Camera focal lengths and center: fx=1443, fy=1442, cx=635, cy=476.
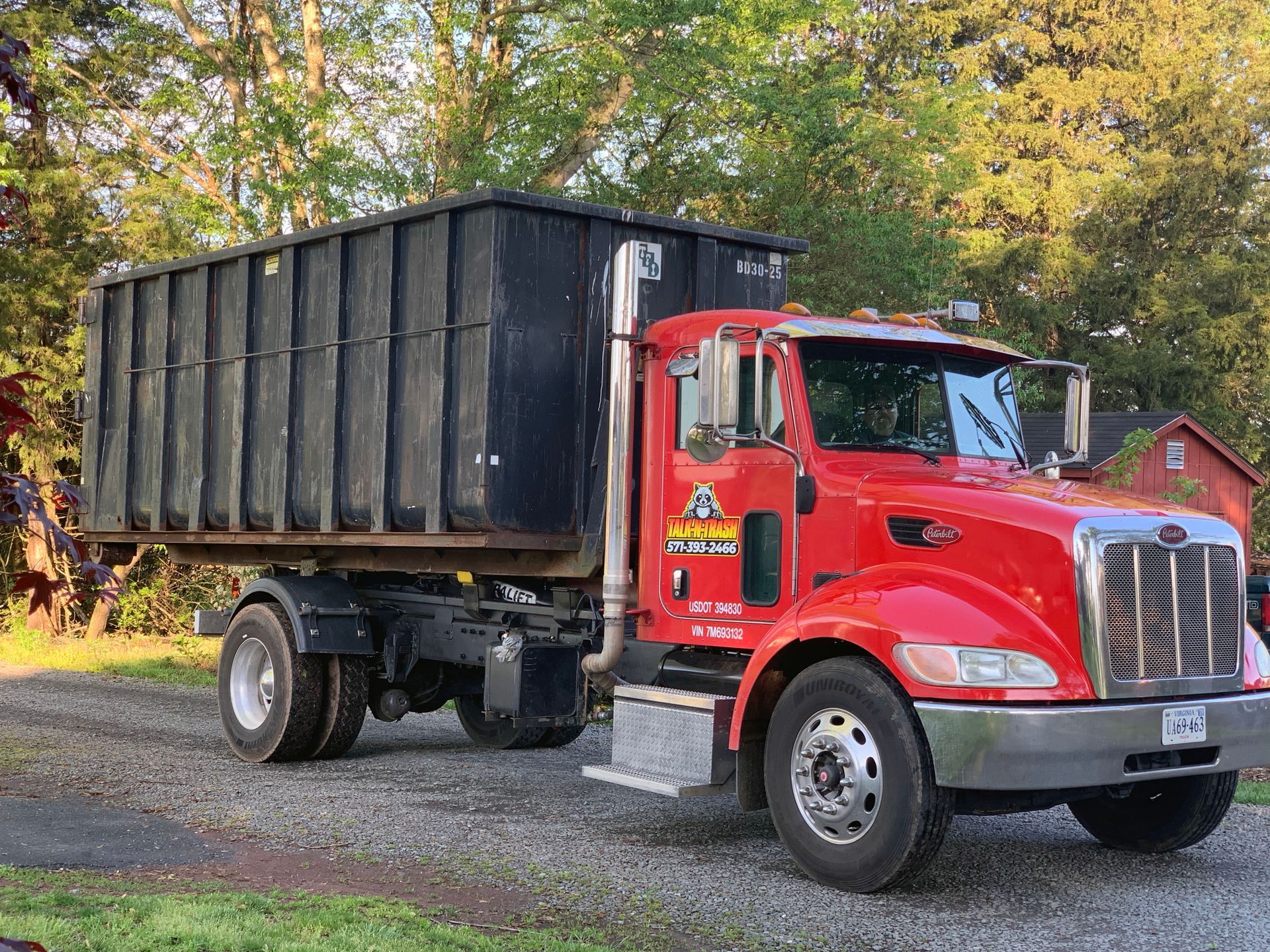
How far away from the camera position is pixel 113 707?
1313cm

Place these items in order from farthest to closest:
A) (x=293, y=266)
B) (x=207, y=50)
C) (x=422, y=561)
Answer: (x=207, y=50)
(x=293, y=266)
(x=422, y=561)

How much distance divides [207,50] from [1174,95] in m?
24.6

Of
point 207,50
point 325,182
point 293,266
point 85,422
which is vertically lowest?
point 85,422

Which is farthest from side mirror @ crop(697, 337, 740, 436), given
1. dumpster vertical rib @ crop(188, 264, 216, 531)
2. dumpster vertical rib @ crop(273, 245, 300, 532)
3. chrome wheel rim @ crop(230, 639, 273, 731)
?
dumpster vertical rib @ crop(188, 264, 216, 531)

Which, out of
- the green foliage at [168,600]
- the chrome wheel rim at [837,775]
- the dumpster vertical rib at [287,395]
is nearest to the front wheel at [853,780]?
the chrome wheel rim at [837,775]

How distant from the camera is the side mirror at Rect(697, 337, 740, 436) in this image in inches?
265

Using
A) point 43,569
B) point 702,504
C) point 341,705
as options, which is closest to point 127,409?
point 341,705

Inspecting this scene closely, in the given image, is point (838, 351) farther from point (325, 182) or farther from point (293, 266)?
point (325, 182)

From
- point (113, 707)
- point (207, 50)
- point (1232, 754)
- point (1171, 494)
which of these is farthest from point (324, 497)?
point (207, 50)

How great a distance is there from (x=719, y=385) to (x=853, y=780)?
6.28 ft

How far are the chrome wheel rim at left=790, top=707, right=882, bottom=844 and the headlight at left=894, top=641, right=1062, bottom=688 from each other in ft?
1.52

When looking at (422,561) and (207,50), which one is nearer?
(422,561)

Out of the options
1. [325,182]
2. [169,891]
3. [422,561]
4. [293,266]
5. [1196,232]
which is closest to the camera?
[169,891]

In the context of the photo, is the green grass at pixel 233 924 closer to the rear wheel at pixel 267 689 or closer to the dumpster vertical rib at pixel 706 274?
the rear wheel at pixel 267 689
